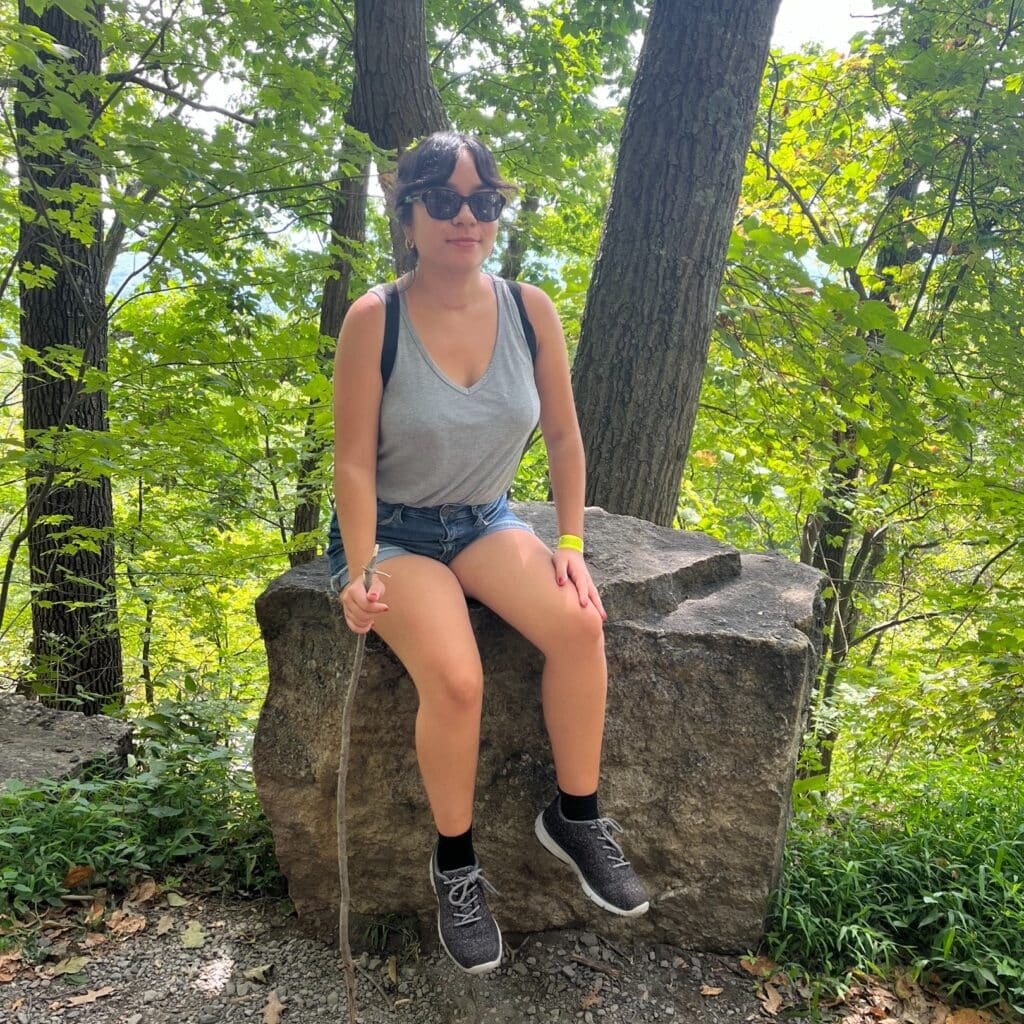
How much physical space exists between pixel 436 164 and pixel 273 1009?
2.44 m

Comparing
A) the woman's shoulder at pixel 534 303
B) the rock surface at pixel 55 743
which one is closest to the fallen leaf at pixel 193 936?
the rock surface at pixel 55 743

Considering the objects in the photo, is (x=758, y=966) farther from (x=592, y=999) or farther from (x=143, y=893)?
(x=143, y=893)

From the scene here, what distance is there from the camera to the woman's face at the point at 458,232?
6.33ft

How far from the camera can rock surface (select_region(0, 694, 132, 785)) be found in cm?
316

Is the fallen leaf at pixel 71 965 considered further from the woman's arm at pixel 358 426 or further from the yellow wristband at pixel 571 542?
the yellow wristband at pixel 571 542

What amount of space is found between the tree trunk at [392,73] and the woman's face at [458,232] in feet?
8.59

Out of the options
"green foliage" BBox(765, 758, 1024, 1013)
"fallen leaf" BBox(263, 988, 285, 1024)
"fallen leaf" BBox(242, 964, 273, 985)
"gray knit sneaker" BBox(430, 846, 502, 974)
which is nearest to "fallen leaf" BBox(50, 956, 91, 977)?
"fallen leaf" BBox(242, 964, 273, 985)

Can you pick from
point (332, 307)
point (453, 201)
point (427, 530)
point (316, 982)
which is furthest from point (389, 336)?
point (332, 307)

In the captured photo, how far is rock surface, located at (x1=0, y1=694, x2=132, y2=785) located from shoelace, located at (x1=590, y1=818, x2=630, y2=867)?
2.42 m

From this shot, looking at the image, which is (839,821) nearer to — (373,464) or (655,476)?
(655,476)

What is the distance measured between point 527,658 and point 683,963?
1082 millimetres

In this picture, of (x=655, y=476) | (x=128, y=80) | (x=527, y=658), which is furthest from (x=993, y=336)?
(x=128, y=80)

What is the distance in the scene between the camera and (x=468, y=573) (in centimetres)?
210

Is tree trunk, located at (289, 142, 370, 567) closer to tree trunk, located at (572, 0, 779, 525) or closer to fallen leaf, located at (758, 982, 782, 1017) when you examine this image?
tree trunk, located at (572, 0, 779, 525)
